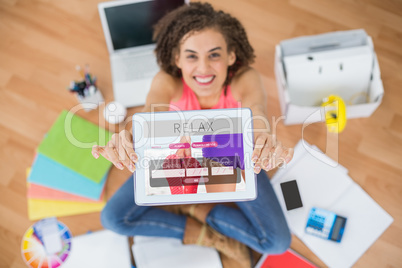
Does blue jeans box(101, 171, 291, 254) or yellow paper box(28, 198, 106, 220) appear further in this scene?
yellow paper box(28, 198, 106, 220)

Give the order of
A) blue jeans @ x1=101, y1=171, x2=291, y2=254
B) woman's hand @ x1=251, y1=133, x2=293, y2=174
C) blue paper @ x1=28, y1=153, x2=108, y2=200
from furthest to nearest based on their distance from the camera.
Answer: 1. blue paper @ x1=28, y1=153, x2=108, y2=200
2. blue jeans @ x1=101, y1=171, x2=291, y2=254
3. woman's hand @ x1=251, y1=133, x2=293, y2=174

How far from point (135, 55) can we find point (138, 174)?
0.61m

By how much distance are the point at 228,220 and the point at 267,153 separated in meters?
0.38

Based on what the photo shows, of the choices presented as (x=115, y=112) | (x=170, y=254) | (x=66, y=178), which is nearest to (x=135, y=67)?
(x=115, y=112)

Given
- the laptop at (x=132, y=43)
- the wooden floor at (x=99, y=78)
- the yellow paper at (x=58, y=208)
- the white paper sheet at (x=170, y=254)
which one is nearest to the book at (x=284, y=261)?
the wooden floor at (x=99, y=78)

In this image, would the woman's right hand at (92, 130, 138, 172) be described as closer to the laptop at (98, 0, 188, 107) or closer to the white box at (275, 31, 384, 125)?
the laptop at (98, 0, 188, 107)

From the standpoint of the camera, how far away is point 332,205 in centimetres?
108

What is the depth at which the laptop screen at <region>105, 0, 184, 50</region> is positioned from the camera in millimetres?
1121

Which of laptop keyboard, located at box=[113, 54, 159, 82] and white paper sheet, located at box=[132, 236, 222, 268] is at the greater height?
laptop keyboard, located at box=[113, 54, 159, 82]

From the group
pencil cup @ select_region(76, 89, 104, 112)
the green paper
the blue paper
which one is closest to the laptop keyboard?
pencil cup @ select_region(76, 89, 104, 112)

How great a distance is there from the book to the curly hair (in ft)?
1.93

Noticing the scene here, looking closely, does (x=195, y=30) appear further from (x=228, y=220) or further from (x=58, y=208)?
(x=58, y=208)

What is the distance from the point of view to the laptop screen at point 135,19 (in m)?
1.12

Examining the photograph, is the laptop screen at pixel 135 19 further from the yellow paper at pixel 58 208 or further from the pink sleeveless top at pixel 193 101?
the yellow paper at pixel 58 208
